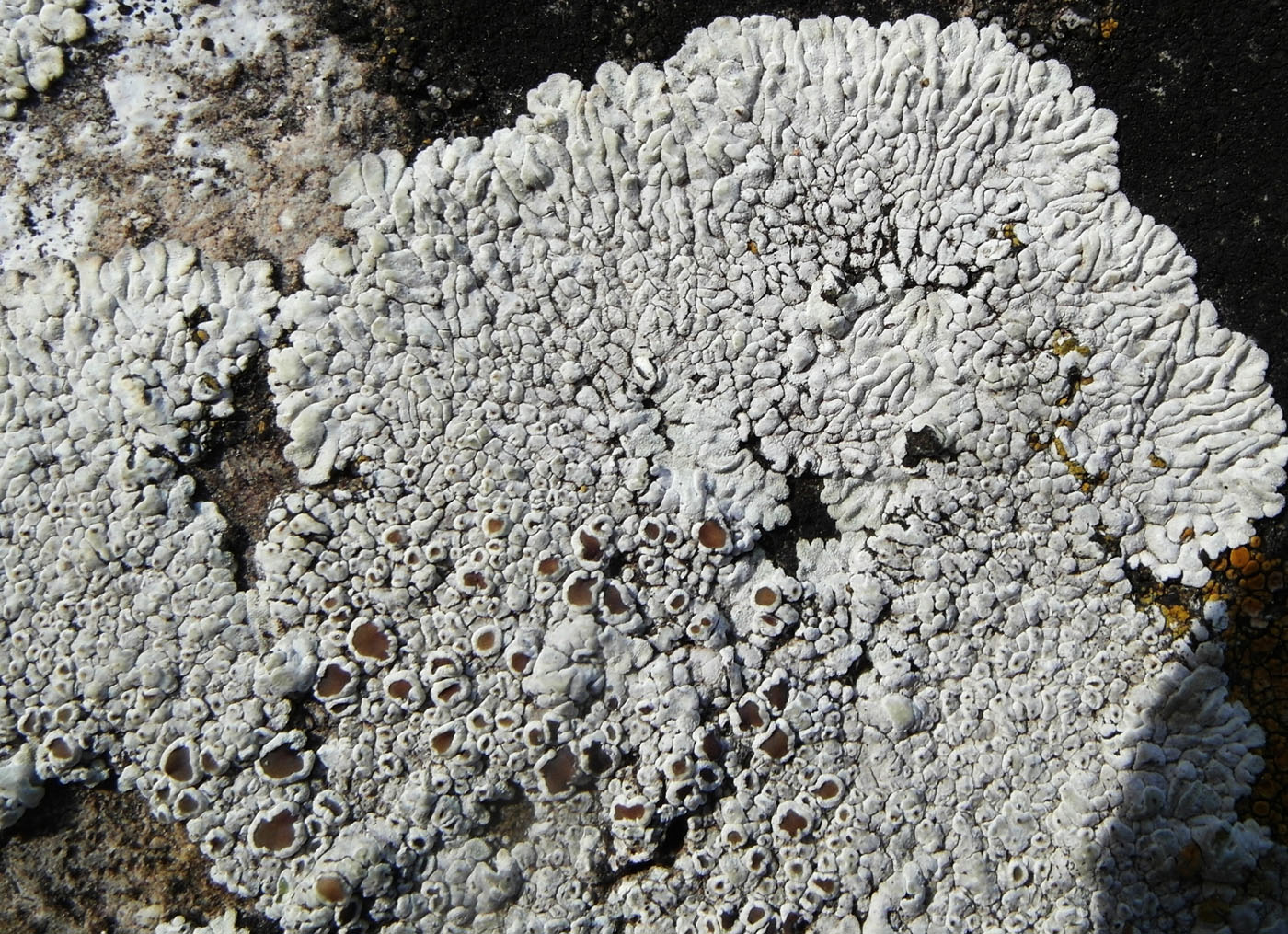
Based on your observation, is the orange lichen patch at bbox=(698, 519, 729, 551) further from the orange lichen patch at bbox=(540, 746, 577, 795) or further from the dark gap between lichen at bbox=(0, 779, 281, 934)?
the dark gap between lichen at bbox=(0, 779, 281, 934)

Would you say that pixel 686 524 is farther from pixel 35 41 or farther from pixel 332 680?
pixel 35 41

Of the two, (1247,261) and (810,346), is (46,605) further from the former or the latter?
(1247,261)

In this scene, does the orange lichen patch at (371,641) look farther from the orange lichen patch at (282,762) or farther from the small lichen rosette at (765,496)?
the orange lichen patch at (282,762)

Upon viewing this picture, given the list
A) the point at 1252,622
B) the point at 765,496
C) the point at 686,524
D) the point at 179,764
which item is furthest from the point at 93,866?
the point at 1252,622

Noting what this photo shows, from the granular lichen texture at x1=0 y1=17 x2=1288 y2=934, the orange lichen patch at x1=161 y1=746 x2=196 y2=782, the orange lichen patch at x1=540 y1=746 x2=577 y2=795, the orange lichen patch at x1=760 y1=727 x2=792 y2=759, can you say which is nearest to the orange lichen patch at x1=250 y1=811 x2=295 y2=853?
the granular lichen texture at x1=0 y1=17 x2=1288 y2=934

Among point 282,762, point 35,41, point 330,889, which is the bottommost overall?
point 330,889

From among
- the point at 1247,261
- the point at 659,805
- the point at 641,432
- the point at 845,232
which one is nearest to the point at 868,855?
the point at 659,805

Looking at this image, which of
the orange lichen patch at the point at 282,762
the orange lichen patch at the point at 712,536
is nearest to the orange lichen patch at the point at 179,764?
the orange lichen patch at the point at 282,762
